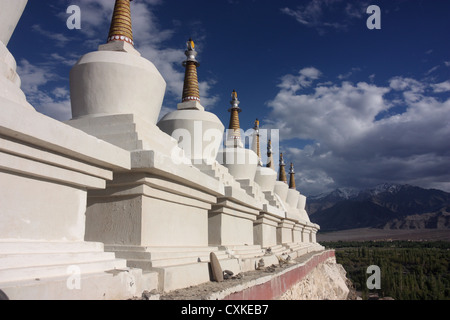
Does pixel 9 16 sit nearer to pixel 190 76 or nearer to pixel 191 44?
pixel 190 76

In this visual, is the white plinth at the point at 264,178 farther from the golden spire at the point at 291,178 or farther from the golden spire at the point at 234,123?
the golden spire at the point at 291,178

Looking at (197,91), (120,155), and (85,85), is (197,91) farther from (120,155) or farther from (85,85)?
(120,155)

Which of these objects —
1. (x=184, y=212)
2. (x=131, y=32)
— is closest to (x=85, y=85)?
(x=131, y=32)

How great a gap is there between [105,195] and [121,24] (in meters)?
3.84

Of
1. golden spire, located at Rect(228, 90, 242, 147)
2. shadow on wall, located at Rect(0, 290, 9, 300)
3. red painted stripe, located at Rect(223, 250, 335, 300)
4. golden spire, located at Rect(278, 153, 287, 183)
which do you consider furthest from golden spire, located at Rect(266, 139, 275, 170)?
shadow on wall, located at Rect(0, 290, 9, 300)

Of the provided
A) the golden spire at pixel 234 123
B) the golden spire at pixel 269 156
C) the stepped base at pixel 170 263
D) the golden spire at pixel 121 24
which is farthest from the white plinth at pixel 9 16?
the golden spire at pixel 269 156

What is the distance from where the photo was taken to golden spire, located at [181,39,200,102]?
11647 mm

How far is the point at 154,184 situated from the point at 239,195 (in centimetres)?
354

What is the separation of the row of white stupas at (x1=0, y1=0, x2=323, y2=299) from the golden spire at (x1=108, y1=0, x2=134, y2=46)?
26mm

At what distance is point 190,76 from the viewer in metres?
11.8

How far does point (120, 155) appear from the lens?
5336 mm

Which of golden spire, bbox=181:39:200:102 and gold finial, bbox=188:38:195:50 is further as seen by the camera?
gold finial, bbox=188:38:195:50

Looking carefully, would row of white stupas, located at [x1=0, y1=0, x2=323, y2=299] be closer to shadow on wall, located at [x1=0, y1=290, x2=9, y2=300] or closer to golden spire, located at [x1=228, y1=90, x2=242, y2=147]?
shadow on wall, located at [x1=0, y1=290, x2=9, y2=300]

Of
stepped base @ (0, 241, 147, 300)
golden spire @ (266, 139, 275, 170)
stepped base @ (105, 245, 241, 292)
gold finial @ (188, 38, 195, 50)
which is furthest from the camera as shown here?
golden spire @ (266, 139, 275, 170)
